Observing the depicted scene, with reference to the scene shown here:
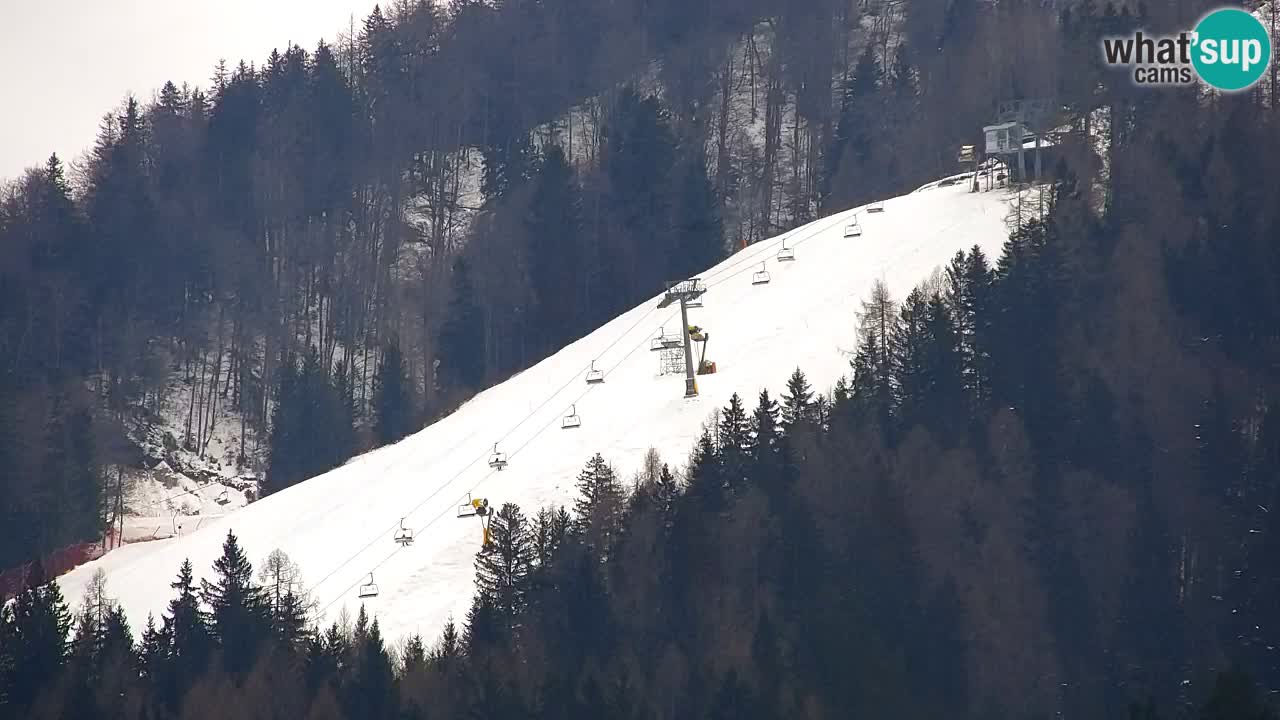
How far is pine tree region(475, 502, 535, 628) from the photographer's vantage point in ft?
204

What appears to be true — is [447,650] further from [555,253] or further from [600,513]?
[555,253]

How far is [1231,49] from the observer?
88688 millimetres

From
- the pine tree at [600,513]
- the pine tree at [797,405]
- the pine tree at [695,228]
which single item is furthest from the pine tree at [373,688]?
the pine tree at [695,228]

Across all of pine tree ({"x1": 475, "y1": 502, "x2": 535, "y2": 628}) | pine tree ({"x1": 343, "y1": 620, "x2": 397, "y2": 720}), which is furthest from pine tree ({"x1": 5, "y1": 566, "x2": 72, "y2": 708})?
pine tree ({"x1": 475, "y1": 502, "x2": 535, "y2": 628})

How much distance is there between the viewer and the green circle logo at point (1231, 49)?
87.2 metres

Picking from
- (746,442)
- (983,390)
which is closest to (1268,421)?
(983,390)

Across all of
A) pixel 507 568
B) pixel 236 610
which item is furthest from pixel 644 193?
pixel 236 610

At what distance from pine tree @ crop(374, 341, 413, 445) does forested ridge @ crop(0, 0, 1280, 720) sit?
346mm

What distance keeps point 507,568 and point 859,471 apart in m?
14.6

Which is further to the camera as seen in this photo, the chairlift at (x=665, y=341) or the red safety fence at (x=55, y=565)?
the red safety fence at (x=55, y=565)

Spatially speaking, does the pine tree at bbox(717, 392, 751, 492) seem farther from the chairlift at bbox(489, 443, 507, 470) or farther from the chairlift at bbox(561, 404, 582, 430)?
the chairlift at bbox(489, 443, 507, 470)

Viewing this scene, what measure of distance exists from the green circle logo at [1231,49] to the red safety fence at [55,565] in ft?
193

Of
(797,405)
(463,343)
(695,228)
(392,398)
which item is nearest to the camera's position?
(797,405)

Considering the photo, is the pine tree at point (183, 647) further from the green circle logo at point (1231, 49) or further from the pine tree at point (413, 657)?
the green circle logo at point (1231, 49)
